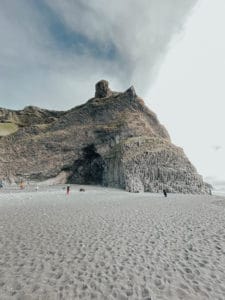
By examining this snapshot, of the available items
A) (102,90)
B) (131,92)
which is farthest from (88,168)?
(102,90)

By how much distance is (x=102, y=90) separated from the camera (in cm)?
10881

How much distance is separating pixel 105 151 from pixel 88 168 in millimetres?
8486

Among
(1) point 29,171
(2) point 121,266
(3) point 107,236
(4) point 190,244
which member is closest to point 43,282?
(2) point 121,266

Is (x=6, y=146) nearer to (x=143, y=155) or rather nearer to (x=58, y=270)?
(x=143, y=155)

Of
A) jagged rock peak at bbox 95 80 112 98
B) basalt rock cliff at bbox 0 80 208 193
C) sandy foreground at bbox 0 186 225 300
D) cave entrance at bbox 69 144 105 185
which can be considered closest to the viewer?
sandy foreground at bbox 0 186 225 300

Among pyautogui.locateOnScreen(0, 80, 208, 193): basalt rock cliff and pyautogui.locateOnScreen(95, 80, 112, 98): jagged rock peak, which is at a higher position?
pyautogui.locateOnScreen(95, 80, 112, 98): jagged rock peak

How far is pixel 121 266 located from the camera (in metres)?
8.15

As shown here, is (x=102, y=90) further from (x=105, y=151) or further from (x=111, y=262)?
(x=111, y=262)

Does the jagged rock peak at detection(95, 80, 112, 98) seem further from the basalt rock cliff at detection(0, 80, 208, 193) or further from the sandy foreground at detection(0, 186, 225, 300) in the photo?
the sandy foreground at detection(0, 186, 225, 300)

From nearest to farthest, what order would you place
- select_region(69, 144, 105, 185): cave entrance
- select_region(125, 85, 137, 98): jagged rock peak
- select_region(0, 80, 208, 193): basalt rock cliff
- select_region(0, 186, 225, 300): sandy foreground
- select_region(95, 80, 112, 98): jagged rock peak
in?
1. select_region(0, 186, 225, 300): sandy foreground
2. select_region(0, 80, 208, 193): basalt rock cliff
3. select_region(69, 144, 105, 185): cave entrance
4. select_region(125, 85, 137, 98): jagged rock peak
5. select_region(95, 80, 112, 98): jagged rock peak

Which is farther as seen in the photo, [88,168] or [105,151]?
[88,168]

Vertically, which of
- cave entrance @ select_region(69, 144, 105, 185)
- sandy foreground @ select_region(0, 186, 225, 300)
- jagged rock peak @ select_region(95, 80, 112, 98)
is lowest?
sandy foreground @ select_region(0, 186, 225, 300)

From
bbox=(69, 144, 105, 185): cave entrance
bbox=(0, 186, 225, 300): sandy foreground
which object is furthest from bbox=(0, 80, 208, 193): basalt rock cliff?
bbox=(0, 186, 225, 300): sandy foreground

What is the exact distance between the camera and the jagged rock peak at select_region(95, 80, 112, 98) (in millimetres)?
108475
